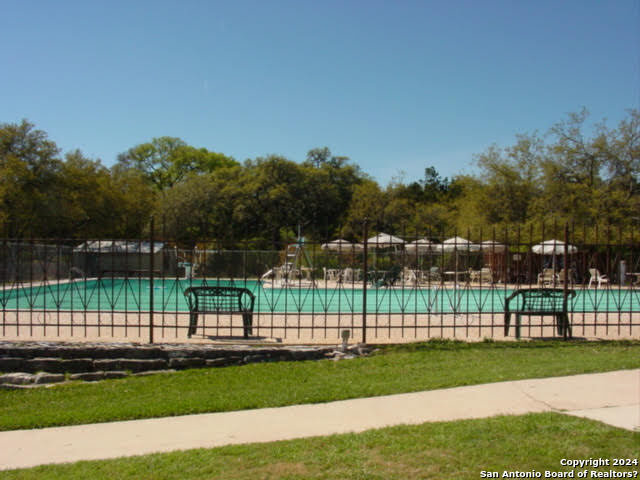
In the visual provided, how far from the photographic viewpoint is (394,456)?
Result: 420 centimetres

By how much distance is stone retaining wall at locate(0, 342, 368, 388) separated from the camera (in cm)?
724

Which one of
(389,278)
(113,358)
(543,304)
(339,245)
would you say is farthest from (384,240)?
(113,358)

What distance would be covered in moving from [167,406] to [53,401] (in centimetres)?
146

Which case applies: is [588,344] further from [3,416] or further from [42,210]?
[42,210]

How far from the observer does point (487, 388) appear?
6289 mm

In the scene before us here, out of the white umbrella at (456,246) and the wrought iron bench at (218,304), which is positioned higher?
the white umbrella at (456,246)

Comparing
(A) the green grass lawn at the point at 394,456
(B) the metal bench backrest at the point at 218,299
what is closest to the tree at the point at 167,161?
(B) the metal bench backrest at the point at 218,299

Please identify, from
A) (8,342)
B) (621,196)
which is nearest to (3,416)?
(8,342)

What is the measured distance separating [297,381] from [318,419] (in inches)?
57.6

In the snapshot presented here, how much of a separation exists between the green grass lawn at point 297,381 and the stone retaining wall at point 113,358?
0.26 m

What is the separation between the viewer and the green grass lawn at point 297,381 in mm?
5719

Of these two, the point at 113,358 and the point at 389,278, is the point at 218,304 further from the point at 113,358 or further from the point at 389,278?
the point at 389,278

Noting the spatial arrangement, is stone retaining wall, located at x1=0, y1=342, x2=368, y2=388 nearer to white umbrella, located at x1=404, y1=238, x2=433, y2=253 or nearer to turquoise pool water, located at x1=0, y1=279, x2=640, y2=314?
turquoise pool water, located at x1=0, y1=279, x2=640, y2=314

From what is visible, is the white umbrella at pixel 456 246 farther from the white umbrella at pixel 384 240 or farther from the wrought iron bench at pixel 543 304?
the wrought iron bench at pixel 543 304
